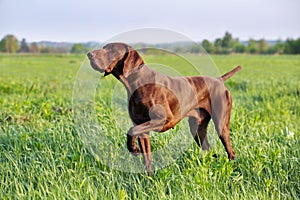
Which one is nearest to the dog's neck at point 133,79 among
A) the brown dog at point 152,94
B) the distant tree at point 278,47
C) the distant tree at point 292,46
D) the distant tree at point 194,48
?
the brown dog at point 152,94

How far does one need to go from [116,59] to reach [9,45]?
5726 centimetres

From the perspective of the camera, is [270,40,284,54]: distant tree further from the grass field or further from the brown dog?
the brown dog

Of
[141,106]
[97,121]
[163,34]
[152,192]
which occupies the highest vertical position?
[163,34]

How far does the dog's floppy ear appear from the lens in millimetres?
3195

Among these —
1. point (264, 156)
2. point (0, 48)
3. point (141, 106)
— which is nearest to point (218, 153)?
point (264, 156)

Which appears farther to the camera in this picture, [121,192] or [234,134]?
[234,134]

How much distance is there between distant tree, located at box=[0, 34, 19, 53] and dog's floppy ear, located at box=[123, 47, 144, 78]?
5712cm

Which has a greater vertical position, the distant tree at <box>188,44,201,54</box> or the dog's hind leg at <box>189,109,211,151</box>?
the distant tree at <box>188,44,201,54</box>

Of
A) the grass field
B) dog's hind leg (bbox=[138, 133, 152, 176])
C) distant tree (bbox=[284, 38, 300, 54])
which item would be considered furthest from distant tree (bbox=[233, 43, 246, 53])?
dog's hind leg (bbox=[138, 133, 152, 176])

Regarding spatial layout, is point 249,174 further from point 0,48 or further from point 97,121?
point 0,48

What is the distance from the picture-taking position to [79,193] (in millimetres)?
3240

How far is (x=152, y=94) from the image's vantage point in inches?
129

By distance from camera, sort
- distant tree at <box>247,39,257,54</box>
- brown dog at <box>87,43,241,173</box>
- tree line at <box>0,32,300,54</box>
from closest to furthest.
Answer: brown dog at <box>87,43,241,173</box> → tree line at <box>0,32,300,54</box> → distant tree at <box>247,39,257,54</box>

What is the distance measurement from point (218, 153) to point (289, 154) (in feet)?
2.69
